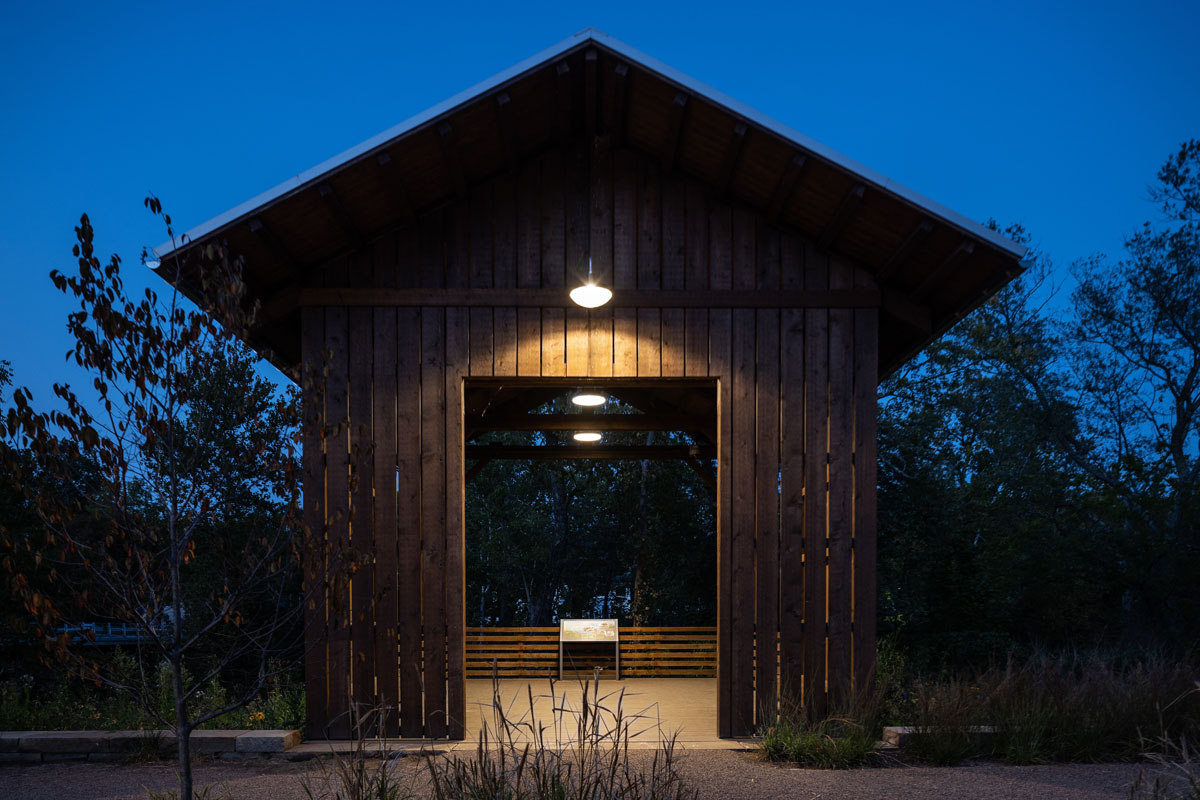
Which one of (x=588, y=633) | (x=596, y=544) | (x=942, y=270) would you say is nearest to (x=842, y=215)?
(x=942, y=270)

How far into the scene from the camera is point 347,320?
6555 millimetres

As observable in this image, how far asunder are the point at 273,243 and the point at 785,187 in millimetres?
3827

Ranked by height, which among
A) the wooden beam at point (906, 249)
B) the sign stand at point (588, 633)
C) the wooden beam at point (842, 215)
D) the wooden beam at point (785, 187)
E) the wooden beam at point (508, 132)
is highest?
the wooden beam at point (508, 132)

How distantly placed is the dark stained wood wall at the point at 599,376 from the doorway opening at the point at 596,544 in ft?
5.74

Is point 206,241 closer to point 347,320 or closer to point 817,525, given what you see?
point 347,320

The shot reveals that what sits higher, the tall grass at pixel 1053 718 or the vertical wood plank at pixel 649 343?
the vertical wood plank at pixel 649 343

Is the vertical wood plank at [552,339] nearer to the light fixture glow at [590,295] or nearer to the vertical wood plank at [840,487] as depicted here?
the light fixture glow at [590,295]

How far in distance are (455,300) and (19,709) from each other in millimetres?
4767

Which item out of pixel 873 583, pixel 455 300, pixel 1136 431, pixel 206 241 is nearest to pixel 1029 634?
pixel 1136 431

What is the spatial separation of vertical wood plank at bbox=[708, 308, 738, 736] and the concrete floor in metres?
0.38

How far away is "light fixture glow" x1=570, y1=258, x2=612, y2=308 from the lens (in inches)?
248

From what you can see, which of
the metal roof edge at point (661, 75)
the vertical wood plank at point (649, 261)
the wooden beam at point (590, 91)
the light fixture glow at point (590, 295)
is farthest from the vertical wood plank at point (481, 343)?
the wooden beam at point (590, 91)

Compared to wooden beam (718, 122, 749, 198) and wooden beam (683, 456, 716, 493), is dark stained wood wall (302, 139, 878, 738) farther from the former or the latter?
wooden beam (683, 456, 716, 493)

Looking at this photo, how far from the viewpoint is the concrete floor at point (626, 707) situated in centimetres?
659
